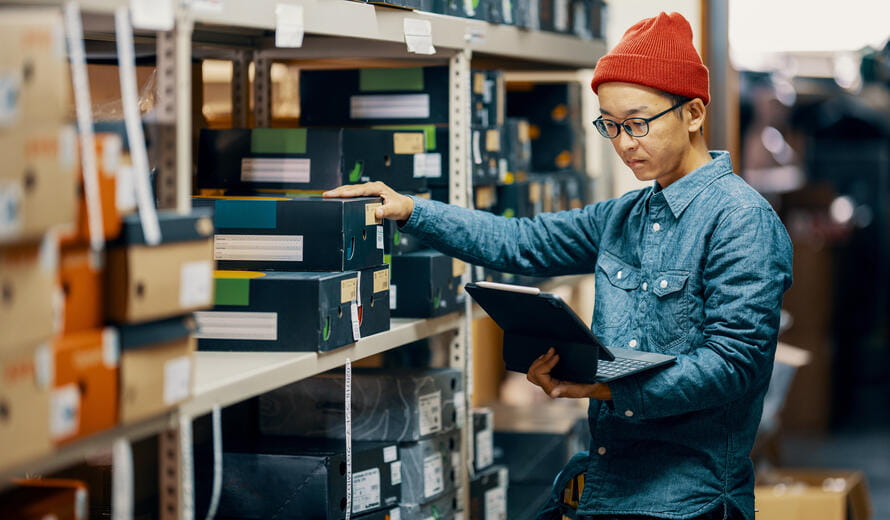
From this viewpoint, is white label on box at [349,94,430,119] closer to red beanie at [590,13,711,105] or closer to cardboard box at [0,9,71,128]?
red beanie at [590,13,711,105]

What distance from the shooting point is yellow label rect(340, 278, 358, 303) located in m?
2.44

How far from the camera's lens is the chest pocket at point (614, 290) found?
2.54 metres

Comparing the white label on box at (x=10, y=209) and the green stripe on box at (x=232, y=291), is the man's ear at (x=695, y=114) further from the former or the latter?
the white label on box at (x=10, y=209)

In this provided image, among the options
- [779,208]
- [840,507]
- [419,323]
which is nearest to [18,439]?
[419,323]

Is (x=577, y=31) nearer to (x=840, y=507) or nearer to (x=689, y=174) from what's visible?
(x=689, y=174)

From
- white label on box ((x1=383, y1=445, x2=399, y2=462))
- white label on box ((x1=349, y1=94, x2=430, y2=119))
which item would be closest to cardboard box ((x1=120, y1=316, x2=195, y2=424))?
white label on box ((x1=383, y1=445, x2=399, y2=462))

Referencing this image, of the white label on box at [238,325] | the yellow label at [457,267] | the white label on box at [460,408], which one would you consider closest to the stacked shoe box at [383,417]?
the white label on box at [460,408]

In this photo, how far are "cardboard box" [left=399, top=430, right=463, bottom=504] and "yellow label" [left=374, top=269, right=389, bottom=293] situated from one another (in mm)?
441

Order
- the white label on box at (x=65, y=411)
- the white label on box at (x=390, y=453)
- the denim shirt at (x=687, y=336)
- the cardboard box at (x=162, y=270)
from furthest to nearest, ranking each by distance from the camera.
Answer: the white label on box at (x=390, y=453) < the denim shirt at (x=687, y=336) < the cardboard box at (x=162, y=270) < the white label on box at (x=65, y=411)

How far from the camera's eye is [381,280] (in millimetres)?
2654

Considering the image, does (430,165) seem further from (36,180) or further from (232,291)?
(36,180)

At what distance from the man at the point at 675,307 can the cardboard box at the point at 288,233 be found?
10cm

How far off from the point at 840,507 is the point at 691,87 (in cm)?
252

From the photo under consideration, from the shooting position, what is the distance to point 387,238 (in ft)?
9.35
